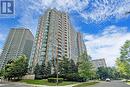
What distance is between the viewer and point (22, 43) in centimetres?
19000

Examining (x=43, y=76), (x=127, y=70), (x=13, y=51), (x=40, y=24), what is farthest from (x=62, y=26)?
(x=13, y=51)

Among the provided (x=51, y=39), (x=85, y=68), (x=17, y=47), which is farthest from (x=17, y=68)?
(x=17, y=47)

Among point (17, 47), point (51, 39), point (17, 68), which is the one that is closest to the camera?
point (17, 68)

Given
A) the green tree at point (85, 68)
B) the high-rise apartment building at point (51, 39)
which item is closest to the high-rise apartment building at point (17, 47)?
the high-rise apartment building at point (51, 39)

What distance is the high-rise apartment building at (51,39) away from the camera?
102 metres

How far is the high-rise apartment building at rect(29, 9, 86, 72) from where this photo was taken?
4013 inches

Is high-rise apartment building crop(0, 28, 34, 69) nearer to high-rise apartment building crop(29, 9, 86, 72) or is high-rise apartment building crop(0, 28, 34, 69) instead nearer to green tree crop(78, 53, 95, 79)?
high-rise apartment building crop(29, 9, 86, 72)

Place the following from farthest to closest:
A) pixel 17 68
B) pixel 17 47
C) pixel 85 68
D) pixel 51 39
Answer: pixel 17 47, pixel 51 39, pixel 17 68, pixel 85 68

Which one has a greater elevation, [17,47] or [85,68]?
[17,47]

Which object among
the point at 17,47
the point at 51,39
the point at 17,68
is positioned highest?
the point at 17,47

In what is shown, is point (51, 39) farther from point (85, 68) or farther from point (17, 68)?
point (85, 68)

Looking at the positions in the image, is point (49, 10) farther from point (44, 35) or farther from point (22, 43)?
point (22, 43)

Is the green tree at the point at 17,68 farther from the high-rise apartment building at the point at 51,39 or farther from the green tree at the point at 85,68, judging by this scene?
the high-rise apartment building at the point at 51,39

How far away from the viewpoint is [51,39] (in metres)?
106
